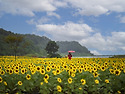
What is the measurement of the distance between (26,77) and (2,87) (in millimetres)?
955

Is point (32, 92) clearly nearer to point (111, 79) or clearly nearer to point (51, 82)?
point (51, 82)

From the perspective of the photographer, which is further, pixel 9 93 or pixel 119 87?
pixel 119 87

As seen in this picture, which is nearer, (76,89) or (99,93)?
(76,89)

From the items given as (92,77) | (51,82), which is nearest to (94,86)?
(92,77)

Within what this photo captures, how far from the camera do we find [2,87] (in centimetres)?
633

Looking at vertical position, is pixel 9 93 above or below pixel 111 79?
below

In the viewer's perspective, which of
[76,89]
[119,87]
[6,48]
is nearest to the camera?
[76,89]

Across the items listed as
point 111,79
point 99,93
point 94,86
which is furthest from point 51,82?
point 111,79

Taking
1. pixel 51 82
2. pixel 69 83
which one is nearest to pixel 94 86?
pixel 69 83

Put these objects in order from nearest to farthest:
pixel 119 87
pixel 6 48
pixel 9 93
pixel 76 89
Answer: pixel 76 89
pixel 9 93
pixel 119 87
pixel 6 48

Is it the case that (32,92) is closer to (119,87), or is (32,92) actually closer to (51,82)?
(51,82)

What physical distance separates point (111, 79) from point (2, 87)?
4573mm

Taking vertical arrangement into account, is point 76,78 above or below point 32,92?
above

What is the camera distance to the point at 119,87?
711cm
